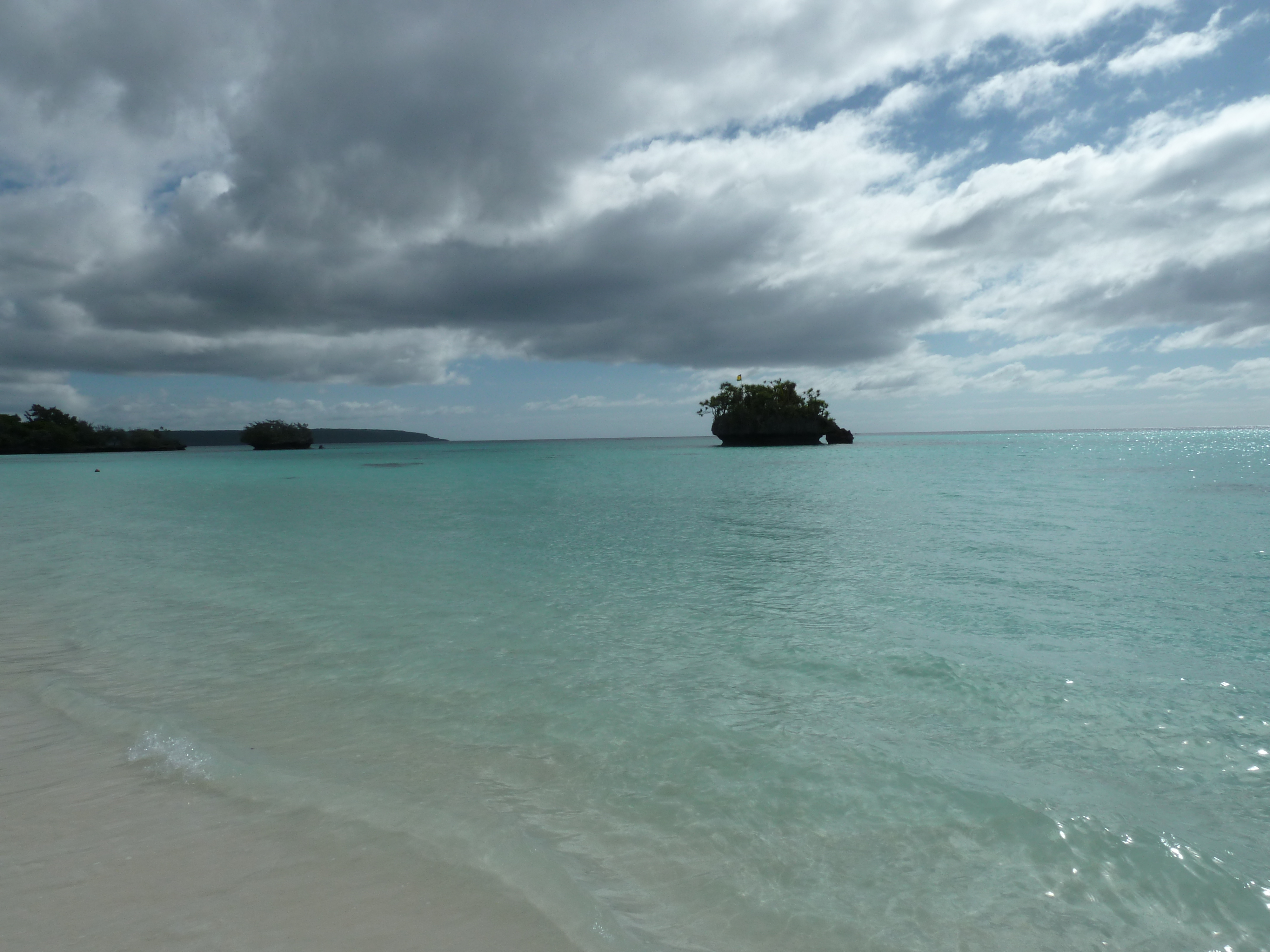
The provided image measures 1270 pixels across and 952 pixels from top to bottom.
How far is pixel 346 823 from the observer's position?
3586mm

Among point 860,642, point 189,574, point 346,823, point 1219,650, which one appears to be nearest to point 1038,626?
point 1219,650

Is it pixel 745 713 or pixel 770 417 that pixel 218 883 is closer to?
pixel 745 713

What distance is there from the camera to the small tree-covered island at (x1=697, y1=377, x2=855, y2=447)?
358 feet

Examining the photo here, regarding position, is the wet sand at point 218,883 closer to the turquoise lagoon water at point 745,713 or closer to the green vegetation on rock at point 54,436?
the turquoise lagoon water at point 745,713

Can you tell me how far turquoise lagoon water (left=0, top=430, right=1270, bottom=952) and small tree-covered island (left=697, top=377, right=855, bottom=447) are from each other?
3760 inches

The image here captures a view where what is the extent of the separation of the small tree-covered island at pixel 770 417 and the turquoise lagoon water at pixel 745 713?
95502 millimetres

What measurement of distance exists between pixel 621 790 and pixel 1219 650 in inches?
262

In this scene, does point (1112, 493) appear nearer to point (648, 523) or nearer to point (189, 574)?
point (648, 523)

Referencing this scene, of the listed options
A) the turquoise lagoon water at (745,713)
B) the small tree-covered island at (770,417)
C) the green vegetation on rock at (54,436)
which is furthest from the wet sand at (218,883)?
the green vegetation on rock at (54,436)

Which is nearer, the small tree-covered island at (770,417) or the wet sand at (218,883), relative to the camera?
the wet sand at (218,883)

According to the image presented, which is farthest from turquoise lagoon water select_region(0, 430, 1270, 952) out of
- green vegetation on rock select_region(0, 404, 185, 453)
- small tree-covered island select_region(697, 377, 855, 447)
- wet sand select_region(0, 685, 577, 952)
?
green vegetation on rock select_region(0, 404, 185, 453)

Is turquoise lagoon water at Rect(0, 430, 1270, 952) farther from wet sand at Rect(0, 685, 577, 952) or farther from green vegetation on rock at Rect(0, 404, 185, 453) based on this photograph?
green vegetation on rock at Rect(0, 404, 185, 453)

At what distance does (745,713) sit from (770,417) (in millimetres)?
106572

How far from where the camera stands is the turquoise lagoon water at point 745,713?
3141 millimetres
